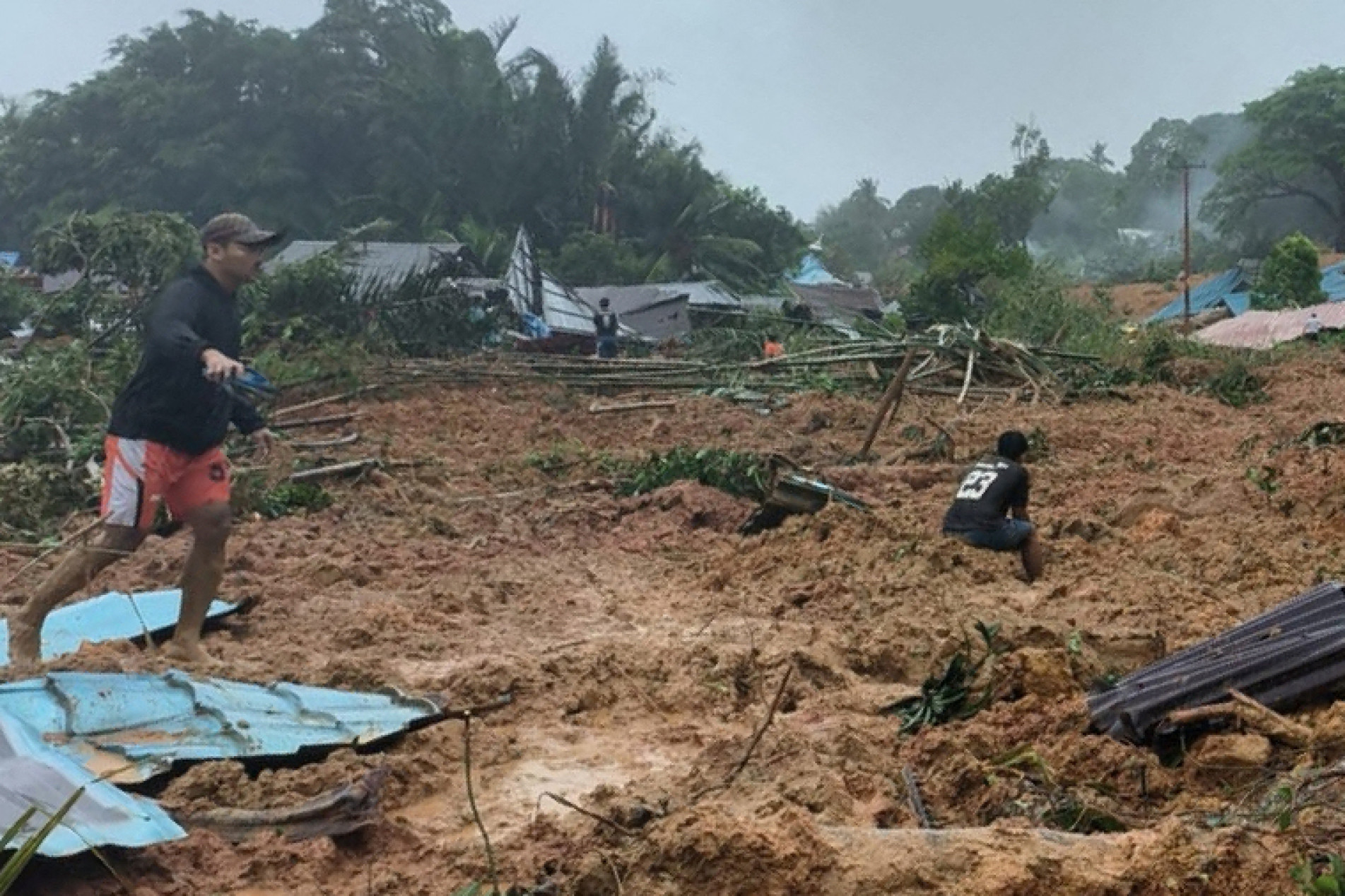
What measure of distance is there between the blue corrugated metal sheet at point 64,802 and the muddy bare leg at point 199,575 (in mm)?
1382

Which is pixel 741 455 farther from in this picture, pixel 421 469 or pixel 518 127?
pixel 518 127

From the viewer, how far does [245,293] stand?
59.7 feet

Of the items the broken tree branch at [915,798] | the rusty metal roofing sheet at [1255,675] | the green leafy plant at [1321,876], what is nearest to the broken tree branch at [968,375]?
the rusty metal roofing sheet at [1255,675]

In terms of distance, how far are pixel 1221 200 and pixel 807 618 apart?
1823 inches

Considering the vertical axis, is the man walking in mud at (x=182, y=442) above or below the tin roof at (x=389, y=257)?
below

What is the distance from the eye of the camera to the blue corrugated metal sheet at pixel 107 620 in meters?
5.52

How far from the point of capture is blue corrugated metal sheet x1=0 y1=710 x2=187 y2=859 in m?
3.18

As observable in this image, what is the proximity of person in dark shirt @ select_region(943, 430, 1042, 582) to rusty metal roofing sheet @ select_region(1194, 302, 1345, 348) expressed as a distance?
1919 cm

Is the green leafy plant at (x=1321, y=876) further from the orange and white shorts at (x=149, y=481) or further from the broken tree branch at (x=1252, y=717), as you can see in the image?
the orange and white shorts at (x=149, y=481)

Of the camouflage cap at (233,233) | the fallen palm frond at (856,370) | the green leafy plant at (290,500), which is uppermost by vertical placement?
the camouflage cap at (233,233)

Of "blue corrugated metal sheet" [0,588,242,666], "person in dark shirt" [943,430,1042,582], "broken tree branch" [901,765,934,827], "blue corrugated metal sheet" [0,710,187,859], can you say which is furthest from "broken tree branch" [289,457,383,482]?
"broken tree branch" [901,765,934,827]

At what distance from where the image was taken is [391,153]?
42.3 m

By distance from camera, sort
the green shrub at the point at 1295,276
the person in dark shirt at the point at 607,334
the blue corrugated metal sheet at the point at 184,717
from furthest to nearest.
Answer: the green shrub at the point at 1295,276, the person in dark shirt at the point at 607,334, the blue corrugated metal sheet at the point at 184,717

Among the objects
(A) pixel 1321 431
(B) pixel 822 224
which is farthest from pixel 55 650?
(B) pixel 822 224
